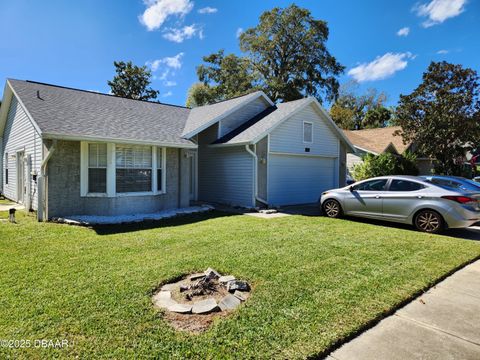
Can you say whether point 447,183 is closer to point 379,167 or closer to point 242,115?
point 379,167

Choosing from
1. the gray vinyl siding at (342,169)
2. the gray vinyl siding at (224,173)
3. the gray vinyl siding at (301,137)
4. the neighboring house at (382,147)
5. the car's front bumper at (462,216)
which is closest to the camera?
the car's front bumper at (462,216)

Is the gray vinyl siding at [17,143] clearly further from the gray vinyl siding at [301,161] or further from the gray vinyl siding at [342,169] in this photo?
the gray vinyl siding at [342,169]

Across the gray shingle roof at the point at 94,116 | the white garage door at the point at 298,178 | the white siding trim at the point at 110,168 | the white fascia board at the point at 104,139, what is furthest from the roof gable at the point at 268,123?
the white siding trim at the point at 110,168

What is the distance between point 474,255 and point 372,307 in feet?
13.3

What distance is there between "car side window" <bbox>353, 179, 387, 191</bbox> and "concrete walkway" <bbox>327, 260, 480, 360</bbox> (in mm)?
5186

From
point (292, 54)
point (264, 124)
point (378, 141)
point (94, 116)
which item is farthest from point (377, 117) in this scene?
point (94, 116)

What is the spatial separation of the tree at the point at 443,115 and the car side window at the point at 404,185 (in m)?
13.6

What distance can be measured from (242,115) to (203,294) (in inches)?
473

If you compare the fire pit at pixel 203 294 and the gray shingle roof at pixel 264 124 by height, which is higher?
the gray shingle roof at pixel 264 124

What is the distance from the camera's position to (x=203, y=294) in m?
4.09

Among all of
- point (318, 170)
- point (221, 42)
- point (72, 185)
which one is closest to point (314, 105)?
point (318, 170)

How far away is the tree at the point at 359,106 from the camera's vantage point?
4306 centimetres

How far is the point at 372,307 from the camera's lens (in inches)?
147

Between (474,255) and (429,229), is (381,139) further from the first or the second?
(474,255)
